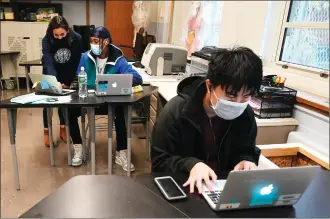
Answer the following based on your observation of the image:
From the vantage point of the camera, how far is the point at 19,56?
15.3ft

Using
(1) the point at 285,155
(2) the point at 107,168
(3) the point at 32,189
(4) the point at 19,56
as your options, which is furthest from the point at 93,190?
(4) the point at 19,56

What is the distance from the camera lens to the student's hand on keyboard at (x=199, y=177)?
0.95m

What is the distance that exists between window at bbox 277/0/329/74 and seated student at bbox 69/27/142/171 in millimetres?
1266

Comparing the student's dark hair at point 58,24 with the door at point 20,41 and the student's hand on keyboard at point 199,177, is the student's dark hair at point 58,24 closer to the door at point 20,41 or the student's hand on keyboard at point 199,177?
the student's hand on keyboard at point 199,177

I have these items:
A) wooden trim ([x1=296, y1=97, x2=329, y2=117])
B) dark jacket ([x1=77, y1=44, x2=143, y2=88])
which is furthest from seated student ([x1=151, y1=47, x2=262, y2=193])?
dark jacket ([x1=77, y1=44, x2=143, y2=88])

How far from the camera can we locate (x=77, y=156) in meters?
2.64

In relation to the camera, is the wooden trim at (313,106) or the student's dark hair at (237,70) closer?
the student's dark hair at (237,70)

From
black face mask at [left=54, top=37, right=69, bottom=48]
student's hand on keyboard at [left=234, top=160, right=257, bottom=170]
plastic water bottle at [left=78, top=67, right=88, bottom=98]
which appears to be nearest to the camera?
→ student's hand on keyboard at [left=234, top=160, right=257, bottom=170]

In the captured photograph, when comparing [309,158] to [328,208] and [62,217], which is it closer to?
[328,208]

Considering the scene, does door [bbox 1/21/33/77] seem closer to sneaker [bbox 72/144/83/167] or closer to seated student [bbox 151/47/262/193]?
sneaker [bbox 72/144/83/167]

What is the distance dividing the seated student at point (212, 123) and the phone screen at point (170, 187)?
5cm

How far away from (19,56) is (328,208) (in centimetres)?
484

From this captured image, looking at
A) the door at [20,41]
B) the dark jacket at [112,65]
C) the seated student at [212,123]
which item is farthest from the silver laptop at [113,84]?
the door at [20,41]

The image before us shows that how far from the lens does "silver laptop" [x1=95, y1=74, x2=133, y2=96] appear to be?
216cm
